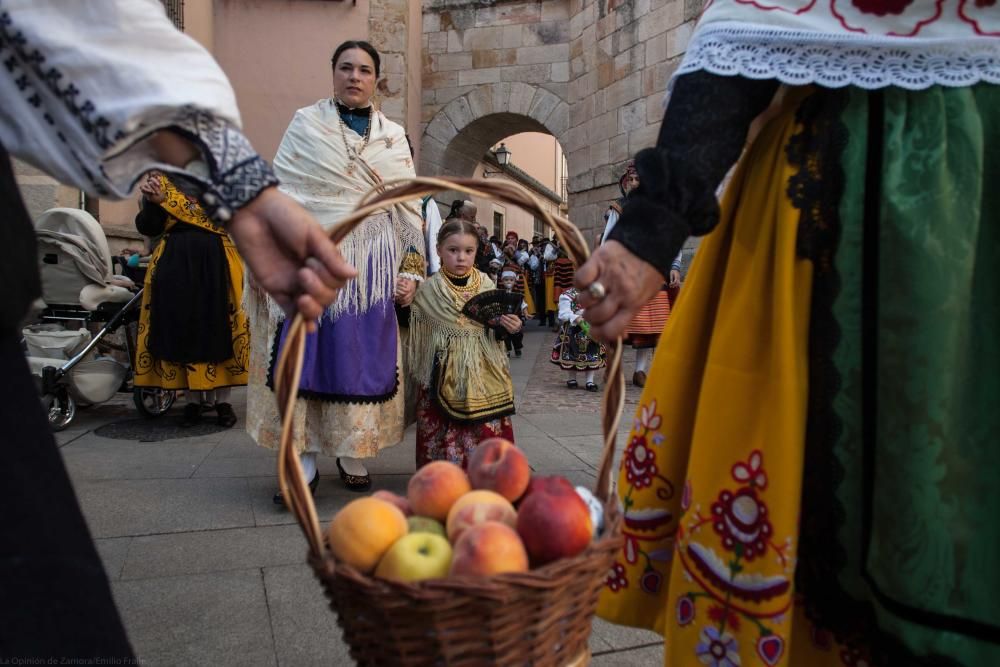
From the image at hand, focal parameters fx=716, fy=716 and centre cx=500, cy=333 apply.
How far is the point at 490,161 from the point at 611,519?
2109 cm

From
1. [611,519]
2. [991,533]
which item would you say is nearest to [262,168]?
[611,519]

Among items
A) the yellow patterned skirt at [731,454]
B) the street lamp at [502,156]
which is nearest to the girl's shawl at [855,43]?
the yellow patterned skirt at [731,454]

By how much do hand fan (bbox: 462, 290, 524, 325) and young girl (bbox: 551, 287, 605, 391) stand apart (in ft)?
11.3

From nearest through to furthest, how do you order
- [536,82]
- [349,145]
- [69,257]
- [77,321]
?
[349,145] → [69,257] → [77,321] → [536,82]

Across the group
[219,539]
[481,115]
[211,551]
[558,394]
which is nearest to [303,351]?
[211,551]

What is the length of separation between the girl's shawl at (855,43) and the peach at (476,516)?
2.70 ft

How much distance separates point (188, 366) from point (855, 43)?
440 cm

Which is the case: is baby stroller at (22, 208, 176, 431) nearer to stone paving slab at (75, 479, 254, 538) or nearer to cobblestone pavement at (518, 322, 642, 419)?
stone paving slab at (75, 479, 254, 538)

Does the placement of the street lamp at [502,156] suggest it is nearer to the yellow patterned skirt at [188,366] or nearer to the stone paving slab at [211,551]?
the yellow patterned skirt at [188,366]

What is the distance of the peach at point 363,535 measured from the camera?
0.98 m

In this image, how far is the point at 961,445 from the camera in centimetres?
110

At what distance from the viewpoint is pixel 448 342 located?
351cm

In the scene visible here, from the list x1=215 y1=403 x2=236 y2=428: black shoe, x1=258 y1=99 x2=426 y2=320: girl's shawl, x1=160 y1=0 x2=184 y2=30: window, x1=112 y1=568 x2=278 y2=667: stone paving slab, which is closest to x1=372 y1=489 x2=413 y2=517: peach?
x1=112 y1=568 x2=278 y2=667: stone paving slab

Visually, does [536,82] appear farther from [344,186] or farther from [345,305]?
[345,305]
